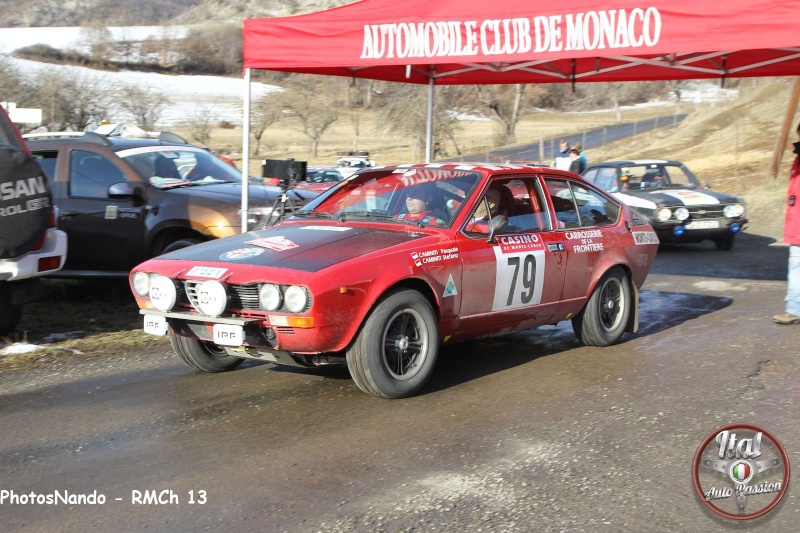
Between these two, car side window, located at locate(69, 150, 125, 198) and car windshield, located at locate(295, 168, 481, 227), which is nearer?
car windshield, located at locate(295, 168, 481, 227)

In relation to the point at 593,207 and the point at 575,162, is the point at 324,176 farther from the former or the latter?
the point at 593,207

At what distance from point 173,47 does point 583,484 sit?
91251mm

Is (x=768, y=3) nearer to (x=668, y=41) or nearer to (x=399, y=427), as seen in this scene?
(x=668, y=41)

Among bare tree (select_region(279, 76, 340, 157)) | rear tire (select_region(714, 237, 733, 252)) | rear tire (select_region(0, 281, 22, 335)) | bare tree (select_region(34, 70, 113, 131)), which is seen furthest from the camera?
bare tree (select_region(279, 76, 340, 157))

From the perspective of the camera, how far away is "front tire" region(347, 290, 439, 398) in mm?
5477

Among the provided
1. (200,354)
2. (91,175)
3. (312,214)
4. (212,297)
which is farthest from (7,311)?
(212,297)

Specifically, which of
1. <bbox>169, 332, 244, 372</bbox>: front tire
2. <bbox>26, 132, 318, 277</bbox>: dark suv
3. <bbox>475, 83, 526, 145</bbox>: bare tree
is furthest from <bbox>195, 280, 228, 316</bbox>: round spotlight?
<bbox>475, 83, 526, 145</bbox>: bare tree

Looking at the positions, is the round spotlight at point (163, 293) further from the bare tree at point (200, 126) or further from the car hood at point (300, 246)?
the bare tree at point (200, 126)

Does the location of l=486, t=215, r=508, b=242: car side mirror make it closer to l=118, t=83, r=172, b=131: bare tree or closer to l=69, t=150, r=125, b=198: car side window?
l=69, t=150, r=125, b=198: car side window

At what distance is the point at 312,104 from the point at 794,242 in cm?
5218

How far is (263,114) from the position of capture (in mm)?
56281

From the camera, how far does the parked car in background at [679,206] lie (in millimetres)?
13109

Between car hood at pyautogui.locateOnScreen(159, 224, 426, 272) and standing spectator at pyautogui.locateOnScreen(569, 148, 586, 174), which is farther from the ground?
standing spectator at pyautogui.locateOnScreen(569, 148, 586, 174)

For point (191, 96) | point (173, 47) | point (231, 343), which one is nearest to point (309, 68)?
point (231, 343)
